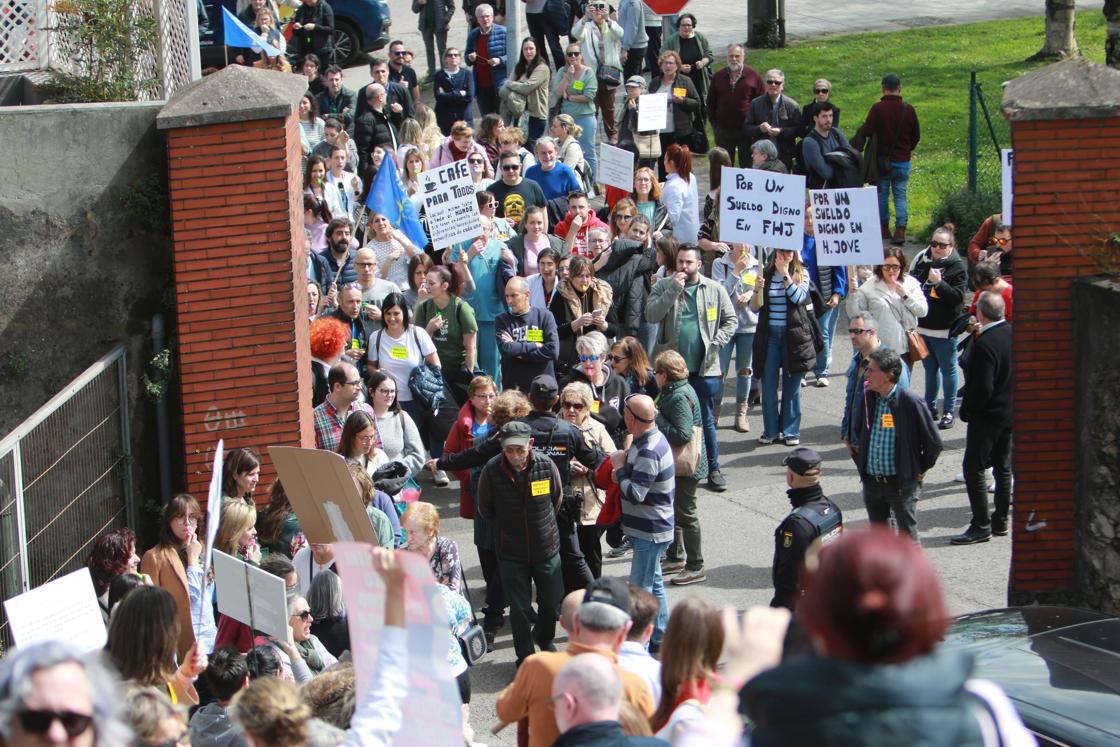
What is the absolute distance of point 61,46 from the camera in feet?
35.3

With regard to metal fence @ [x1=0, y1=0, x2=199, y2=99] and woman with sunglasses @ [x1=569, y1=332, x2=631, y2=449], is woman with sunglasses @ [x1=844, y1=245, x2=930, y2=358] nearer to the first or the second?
woman with sunglasses @ [x1=569, y1=332, x2=631, y2=449]

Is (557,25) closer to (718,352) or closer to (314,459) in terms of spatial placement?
(718,352)

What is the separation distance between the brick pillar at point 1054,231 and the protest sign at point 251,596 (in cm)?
538

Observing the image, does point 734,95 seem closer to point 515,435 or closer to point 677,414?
point 677,414

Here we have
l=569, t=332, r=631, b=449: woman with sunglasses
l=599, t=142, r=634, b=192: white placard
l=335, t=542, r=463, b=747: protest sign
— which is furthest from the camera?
l=599, t=142, r=634, b=192: white placard

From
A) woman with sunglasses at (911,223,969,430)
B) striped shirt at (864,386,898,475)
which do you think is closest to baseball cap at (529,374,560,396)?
striped shirt at (864,386,898,475)

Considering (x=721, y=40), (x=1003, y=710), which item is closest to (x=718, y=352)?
(x=1003, y=710)

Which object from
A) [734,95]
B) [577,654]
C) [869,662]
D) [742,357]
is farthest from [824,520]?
[734,95]

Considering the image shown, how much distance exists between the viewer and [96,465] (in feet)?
32.2

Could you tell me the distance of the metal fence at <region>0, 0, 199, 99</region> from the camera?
34.5ft

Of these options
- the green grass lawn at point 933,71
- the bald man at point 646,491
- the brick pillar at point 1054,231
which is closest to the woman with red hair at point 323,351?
the bald man at point 646,491

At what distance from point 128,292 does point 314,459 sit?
281 centimetres

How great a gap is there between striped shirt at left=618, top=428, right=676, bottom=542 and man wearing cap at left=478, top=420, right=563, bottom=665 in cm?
49

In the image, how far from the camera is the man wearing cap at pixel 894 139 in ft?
60.2
